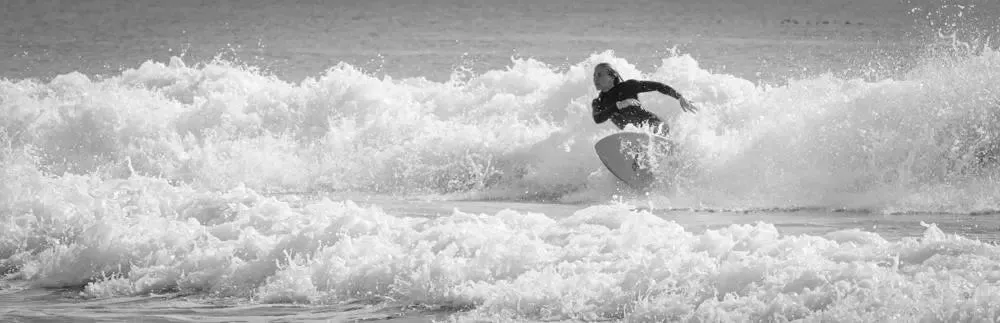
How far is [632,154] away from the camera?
13961mm

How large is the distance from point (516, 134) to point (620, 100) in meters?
3.57

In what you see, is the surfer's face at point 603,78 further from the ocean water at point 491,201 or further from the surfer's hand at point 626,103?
the ocean water at point 491,201

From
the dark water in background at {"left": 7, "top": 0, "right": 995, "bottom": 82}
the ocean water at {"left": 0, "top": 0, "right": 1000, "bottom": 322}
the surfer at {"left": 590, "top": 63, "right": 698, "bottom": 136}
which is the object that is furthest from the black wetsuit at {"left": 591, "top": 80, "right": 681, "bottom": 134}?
the dark water in background at {"left": 7, "top": 0, "right": 995, "bottom": 82}

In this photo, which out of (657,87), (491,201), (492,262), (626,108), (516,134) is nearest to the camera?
(492,262)

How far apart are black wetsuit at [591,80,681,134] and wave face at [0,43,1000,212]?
0.49 m

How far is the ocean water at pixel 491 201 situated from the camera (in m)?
7.65

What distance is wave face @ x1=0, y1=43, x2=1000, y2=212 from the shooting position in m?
13.7

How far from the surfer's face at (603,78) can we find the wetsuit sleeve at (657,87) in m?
0.28

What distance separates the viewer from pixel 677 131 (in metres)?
16.2

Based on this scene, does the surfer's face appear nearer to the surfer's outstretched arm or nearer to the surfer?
the surfer

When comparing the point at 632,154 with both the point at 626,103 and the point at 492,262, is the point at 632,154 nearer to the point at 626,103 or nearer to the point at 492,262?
the point at 626,103

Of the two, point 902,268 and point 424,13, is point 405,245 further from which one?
point 424,13

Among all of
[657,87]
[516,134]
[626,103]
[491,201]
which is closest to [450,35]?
[516,134]

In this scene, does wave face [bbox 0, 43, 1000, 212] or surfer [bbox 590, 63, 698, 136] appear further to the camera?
surfer [bbox 590, 63, 698, 136]
